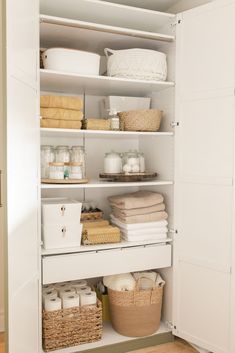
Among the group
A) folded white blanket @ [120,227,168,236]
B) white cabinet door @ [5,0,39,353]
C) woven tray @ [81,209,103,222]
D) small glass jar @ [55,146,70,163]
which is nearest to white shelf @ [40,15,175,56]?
white cabinet door @ [5,0,39,353]

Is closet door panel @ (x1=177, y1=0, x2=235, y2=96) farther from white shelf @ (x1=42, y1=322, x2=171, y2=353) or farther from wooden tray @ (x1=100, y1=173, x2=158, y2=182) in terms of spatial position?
white shelf @ (x1=42, y1=322, x2=171, y2=353)

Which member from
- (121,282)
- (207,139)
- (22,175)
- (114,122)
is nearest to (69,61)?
(114,122)

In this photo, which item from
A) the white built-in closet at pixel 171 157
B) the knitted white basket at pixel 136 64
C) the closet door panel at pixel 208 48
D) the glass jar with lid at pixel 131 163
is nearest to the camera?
the white built-in closet at pixel 171 157

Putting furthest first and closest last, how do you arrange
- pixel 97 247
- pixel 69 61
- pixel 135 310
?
1. pixel 135 310
2. pixel 97 247
3. pixel 69 61

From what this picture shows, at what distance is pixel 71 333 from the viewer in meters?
2.28

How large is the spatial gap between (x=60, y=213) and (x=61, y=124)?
540 mm

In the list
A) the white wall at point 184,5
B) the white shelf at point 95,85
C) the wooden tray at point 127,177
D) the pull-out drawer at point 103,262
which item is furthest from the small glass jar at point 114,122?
the white wall at point 184,5

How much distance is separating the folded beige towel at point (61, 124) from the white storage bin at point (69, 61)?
0.30m

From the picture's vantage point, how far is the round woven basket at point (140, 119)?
7.97ft

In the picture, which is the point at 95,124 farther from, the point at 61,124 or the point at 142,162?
the point at 142,162

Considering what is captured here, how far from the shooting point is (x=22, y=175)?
5.75ft

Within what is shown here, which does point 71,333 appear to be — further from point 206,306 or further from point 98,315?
point 206,306

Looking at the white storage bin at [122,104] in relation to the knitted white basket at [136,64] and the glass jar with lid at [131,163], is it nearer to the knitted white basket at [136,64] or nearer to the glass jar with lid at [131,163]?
the knitted white basket at [136,64]

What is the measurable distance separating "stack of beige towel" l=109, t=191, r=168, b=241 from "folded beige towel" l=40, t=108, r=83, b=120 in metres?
0.65
